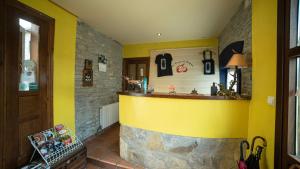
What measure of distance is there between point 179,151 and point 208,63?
2740 mm

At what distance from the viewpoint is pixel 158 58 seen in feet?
14.4

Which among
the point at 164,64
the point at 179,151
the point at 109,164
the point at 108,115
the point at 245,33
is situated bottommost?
the point at 109,164

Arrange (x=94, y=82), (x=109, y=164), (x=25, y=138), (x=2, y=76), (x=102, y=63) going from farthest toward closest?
1. (x=102, y=63)
2. (x=94, y=82)
3. (x=109, y=164)
4. (x=25, y=138)
5. (x=2, y=76)

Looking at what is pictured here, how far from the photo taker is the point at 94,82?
3338 millimetres

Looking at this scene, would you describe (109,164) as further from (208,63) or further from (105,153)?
(208,63)

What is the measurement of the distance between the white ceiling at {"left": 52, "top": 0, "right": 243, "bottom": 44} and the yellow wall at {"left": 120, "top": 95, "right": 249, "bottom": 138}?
1516 mm

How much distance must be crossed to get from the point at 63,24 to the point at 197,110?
262 centimetres

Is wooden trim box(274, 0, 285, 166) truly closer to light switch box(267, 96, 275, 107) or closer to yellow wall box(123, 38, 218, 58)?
light switch box(267, 96, 275, 107)

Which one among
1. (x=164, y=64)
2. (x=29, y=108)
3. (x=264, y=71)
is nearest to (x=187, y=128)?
(x=264, y=71)

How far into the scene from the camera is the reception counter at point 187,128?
187 centimetres

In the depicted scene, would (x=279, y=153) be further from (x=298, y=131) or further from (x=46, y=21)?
(x=46, y=21)

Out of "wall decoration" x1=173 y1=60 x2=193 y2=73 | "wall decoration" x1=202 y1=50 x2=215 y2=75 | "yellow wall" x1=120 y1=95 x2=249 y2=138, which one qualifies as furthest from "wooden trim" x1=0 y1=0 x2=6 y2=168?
"wall decoration" x1=202 y1=50 x2=215 y2=75

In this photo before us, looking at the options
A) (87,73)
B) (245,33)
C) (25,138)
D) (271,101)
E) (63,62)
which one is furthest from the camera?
(87,73)

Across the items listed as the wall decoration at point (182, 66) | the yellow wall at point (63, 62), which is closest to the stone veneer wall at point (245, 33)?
the wall decoration at point (182, 66)
